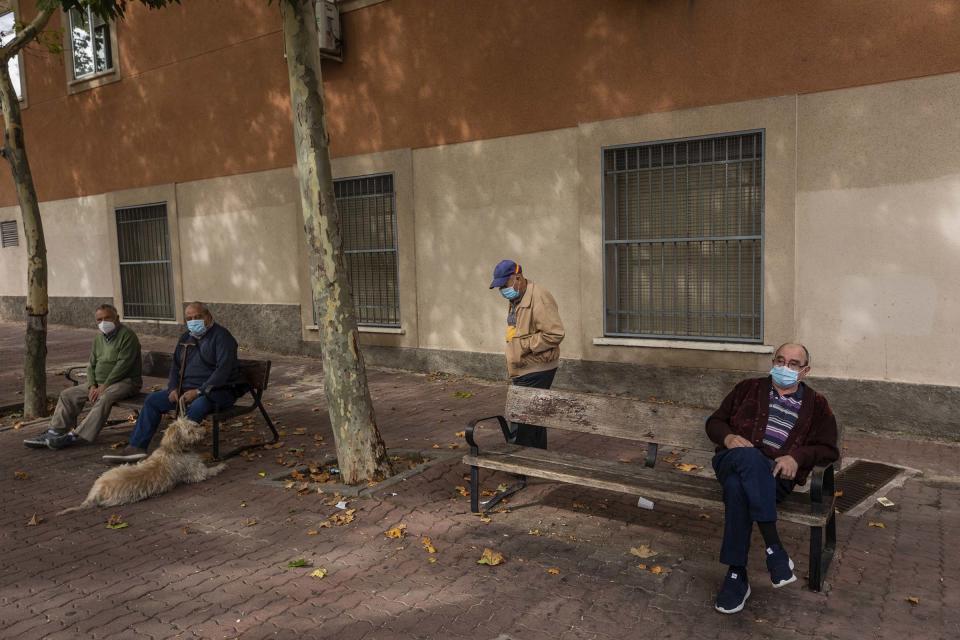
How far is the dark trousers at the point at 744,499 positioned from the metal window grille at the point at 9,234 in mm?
18432

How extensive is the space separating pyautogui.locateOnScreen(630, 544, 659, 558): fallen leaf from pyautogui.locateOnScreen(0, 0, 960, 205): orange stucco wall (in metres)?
4.91

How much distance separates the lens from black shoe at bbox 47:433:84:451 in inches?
279

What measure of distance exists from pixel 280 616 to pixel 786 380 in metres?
2.91

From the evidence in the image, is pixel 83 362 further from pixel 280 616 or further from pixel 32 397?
pixel 280 616

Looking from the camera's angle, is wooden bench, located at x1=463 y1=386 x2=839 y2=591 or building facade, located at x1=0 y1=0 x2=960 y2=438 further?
building facade, located at x1=0 y1=0 x2=960 y2=438

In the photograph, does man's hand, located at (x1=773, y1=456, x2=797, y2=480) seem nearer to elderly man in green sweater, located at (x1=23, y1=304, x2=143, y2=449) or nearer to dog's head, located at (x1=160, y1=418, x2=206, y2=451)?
dog's head, located at (x1=160, y1=418, x2=206, y2=451)

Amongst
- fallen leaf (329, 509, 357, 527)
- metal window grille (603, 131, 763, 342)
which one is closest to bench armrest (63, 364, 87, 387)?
fallen leaf (329, 509, 357, 527)

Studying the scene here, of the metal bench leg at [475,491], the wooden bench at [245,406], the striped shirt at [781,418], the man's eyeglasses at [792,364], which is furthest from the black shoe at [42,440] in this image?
the man's eyeglasses at [792,364]

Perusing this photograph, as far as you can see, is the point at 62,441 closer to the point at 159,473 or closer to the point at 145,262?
the point at 159,473

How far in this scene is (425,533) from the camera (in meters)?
4.80

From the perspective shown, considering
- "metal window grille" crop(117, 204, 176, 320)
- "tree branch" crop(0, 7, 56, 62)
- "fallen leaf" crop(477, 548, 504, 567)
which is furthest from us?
"metal window grille" crop(117, 204, 176, 320)

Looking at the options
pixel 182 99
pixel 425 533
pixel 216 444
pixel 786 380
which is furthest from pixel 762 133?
pixel 182 99

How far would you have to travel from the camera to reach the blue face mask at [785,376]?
158 inches

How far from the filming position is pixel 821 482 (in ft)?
12.5
